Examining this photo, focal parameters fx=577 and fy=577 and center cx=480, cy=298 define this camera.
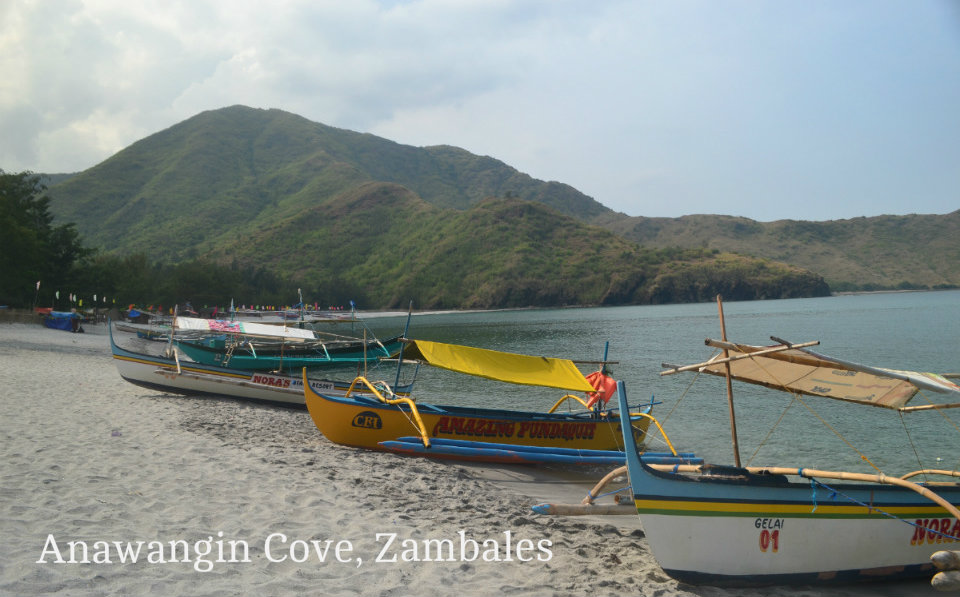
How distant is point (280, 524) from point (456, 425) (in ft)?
18.6

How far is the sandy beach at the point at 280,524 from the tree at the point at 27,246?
3726 centimetres

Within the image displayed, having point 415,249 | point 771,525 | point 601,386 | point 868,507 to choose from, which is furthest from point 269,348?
point 415,249

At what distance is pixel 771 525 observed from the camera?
20.5 ft

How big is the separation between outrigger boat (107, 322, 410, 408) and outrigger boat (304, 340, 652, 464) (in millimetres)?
5055

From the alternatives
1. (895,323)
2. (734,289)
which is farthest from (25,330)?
(734,289)

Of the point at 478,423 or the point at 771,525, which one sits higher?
the point at 771,525

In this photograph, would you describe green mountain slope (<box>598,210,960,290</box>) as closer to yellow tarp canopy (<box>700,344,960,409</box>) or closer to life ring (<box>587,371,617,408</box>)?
life ring (<box>587,371,617,408</box>)

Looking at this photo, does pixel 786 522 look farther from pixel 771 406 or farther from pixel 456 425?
pixel 771 406

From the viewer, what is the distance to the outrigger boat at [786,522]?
6.08 meters

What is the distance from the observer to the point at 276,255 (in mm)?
132250

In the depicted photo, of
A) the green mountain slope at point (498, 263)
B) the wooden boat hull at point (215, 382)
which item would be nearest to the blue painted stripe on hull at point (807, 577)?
the wooden boat hull at point (215, 382)

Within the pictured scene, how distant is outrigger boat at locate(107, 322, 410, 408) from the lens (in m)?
17.4

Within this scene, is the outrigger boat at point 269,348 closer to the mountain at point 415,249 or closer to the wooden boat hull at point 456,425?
the wooden boat hull at point 456,425

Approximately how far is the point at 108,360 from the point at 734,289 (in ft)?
444
